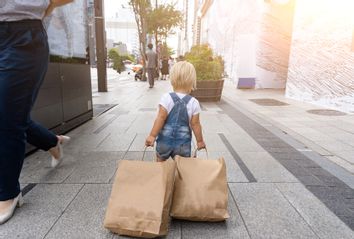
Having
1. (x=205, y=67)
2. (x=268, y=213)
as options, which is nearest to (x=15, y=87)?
(x=268, y=213)

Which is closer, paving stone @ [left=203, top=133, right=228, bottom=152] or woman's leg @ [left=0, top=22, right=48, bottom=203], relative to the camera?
woman's leg @ [left=0, top=22, right=48, bottom=203]

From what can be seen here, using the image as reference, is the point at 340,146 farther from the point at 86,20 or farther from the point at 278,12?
the point at 278,12

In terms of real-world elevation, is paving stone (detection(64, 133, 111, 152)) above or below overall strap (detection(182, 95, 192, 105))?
below

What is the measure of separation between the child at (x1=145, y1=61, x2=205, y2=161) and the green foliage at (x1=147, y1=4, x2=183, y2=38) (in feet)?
77.4

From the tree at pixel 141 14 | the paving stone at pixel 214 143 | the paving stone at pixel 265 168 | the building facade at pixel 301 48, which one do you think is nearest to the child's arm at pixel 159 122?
the paving stone at pixel 265 168

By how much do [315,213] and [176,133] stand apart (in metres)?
1.33

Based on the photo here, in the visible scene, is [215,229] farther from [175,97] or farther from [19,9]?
[19,9]

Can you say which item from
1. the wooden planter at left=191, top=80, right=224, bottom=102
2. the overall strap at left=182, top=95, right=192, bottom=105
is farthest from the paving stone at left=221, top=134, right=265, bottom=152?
the wooden planter at left=191, top=80, right=224, bottom=102

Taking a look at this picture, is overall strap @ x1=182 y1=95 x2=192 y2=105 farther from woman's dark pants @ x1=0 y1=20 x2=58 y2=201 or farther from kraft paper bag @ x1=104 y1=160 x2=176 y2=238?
woman's dark pants @ x1=0 y1=20 x2=58 y2=201

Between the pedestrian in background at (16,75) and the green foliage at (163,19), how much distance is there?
77.8 ft

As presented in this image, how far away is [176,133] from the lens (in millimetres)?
2564

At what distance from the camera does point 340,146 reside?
4.39 metres

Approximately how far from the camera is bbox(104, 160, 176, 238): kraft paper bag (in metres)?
1.97

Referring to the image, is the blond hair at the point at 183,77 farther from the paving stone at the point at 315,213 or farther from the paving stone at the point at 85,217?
the paving stone at the point at 315,213
